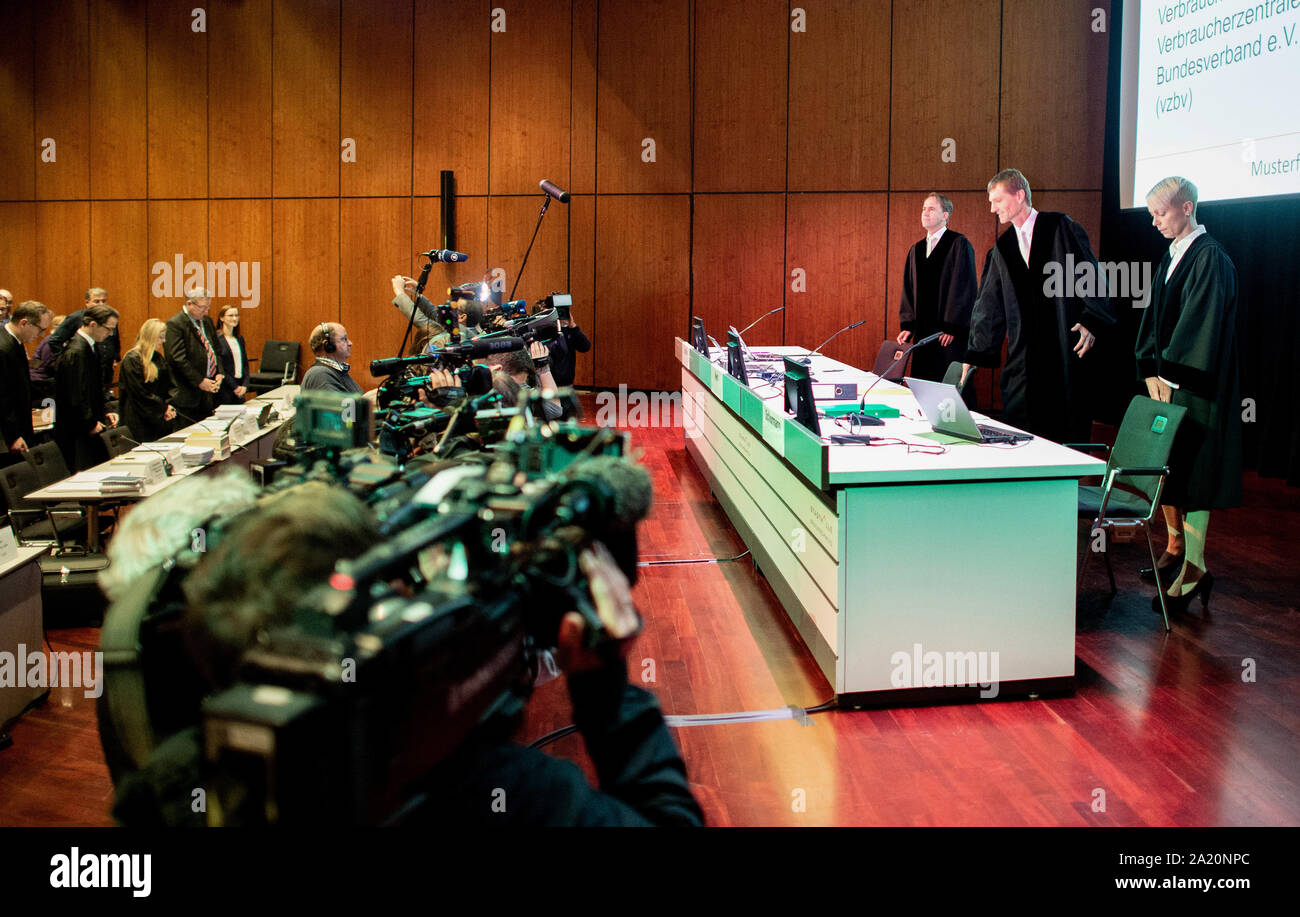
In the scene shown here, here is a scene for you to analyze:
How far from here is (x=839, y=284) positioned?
Answer: 916 cm

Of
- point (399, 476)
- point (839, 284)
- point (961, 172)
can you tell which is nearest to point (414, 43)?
point (839, 284)

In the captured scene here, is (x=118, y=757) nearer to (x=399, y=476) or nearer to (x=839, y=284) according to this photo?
(x=399, y=476)

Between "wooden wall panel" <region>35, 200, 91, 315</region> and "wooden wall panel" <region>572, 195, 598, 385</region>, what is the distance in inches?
193

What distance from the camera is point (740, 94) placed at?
9.12 metres

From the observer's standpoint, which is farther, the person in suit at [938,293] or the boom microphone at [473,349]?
the person in suit at [938,293]

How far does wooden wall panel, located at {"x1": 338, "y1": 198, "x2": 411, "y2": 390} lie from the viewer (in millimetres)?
9711

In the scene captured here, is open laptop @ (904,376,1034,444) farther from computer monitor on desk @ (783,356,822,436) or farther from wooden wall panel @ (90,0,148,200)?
wooden wall panel @ (90,0,148,200)

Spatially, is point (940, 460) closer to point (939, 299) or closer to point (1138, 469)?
point (1138, 469)

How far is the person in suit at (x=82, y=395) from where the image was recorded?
517cm

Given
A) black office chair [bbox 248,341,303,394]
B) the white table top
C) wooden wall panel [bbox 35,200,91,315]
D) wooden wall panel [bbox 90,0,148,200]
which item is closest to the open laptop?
the white table top

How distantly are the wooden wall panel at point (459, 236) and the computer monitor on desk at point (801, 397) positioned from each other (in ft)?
21.3

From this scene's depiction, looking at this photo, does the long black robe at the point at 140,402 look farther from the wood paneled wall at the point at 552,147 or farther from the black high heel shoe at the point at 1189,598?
the black high heel shoe at the point at 1189,598

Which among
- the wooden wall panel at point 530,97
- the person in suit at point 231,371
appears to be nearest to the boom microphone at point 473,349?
the person in suit at point 231,371

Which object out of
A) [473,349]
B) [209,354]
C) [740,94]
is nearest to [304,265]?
[209,354]
